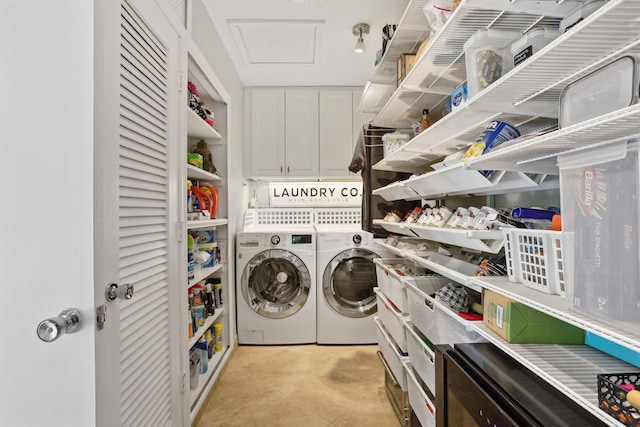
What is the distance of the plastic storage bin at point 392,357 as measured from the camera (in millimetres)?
1752

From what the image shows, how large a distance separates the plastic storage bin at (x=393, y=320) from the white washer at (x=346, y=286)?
2.28 feet

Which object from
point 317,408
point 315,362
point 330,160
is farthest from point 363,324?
point 330,160

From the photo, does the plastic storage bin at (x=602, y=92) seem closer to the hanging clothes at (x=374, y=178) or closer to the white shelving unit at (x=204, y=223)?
the hanging clothes at (x=374, y=178)

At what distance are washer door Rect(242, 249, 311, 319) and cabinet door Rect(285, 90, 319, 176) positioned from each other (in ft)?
3.27

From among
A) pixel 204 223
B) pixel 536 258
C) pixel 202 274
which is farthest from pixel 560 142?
pixel 202 274

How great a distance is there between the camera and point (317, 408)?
207 centimetres

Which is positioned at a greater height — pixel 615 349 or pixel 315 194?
pixel 315 194

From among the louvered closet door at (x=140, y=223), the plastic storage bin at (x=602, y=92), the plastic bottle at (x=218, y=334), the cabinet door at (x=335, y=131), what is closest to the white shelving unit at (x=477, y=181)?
the plastic storage bin at (x=602, y=92)

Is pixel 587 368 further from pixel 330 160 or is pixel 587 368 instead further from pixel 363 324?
pixel 330 160

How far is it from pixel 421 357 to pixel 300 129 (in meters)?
2.62

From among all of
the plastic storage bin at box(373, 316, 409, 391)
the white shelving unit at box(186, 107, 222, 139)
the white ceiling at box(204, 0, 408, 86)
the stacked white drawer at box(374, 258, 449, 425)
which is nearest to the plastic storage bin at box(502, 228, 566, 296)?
the stacked white drawer at box(374, 258, 449, 425)

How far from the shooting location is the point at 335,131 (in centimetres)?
351

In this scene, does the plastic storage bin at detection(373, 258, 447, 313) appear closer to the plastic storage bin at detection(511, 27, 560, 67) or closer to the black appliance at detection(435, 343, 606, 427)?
the black appliance at detection(435, 343, 606, 427)

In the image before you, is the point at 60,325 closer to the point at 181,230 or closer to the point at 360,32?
the point at 181,230
